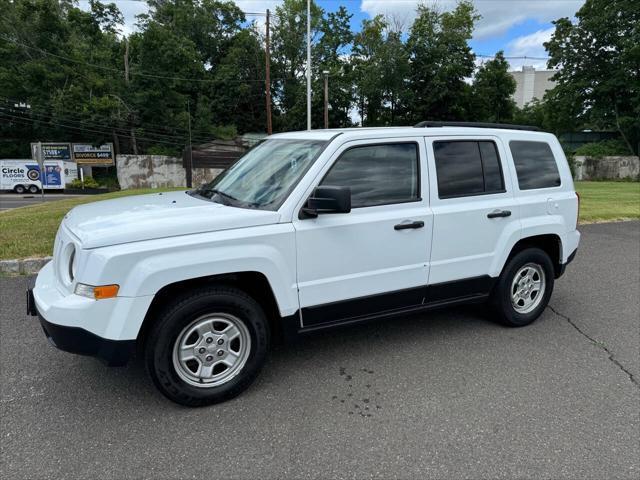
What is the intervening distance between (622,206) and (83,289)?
15.0m

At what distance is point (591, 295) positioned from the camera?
5582 millimetres

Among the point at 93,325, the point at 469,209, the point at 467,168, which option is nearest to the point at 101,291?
the point at 93,325

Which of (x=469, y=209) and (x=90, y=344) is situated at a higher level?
(x=469, y=209)

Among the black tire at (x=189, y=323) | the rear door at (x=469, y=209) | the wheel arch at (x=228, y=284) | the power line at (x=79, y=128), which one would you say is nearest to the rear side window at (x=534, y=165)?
the rear door at (x=469, y=209)

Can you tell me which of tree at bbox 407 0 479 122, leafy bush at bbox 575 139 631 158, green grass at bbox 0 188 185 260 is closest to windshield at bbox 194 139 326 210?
green grass at bbox 0 188 185 260

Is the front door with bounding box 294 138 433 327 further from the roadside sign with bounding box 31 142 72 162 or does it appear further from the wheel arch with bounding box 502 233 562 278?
the roadside sign with bounding box 31 142 72 162

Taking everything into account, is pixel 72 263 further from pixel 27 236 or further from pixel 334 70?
pixel 334 70

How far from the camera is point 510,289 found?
437 centimetres

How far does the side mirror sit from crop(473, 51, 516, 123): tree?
148 ft

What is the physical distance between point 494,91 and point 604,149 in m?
16.0

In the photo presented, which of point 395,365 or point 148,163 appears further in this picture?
point 148,163

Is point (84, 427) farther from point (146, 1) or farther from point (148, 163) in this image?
point (146, 1)

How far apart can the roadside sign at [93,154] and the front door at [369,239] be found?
4781cm

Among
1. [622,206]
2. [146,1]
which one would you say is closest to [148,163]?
[146,1]
